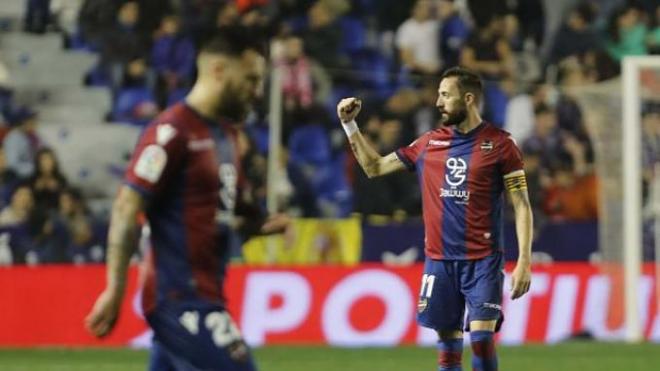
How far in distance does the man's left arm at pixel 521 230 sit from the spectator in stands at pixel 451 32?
10319 mm

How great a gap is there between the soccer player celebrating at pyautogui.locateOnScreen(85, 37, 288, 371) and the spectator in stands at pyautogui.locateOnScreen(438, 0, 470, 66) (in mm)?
13976

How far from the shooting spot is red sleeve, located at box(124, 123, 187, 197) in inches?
203

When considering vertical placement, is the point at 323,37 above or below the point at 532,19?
above

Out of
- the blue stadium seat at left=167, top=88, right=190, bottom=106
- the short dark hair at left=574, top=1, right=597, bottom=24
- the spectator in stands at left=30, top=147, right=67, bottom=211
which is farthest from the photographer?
→ the short dark hair at left=574, top=1, right=597, bottom=24

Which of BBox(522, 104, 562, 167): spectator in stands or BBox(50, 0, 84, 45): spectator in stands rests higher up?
BBox(50, 0, 84, 45): spectator in stands

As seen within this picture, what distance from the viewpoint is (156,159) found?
5.18 metres

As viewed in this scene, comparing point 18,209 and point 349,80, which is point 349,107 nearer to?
point 18,209

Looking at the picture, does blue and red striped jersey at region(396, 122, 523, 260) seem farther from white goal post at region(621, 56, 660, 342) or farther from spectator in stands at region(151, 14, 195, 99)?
spectator in stands at region(151, 14, 195, 99)

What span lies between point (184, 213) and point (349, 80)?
12622 millimetres

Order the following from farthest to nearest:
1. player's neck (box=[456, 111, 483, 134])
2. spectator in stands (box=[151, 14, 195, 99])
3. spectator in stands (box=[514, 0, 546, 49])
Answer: spectator in stands (box=[514, 0, 546, 49]) < spectator in stands (box=[151, 14, 195, 99]) < player's neck (box=[456, 111, 483, 134])

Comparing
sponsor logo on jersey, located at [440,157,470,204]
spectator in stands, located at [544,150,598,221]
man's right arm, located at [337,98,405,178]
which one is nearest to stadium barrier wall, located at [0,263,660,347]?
spectator in stands, located at [544,150,598,221]

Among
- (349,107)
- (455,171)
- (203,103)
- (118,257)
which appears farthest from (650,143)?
(118,257)

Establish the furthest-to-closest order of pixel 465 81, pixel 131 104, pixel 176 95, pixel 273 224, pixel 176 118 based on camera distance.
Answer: pixel 131 104 < pixel 176 95 < pixel 465 81 < pixel 273 224 < pixel 176 118

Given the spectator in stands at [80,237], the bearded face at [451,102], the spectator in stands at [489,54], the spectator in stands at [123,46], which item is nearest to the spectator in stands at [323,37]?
the spectator in stands at [489,54]
